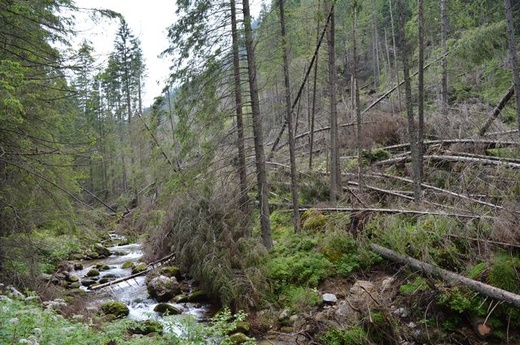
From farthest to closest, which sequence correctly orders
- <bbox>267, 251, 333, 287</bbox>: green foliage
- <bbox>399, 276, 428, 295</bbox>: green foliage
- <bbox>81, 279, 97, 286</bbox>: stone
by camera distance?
<bbox>81, 279, 97, 286</bbox>: stone
<bbox>267, 251, 333, 287</bbox>: green foliage
<bbox>399, 276, 428, 295</bbox>: green foliage

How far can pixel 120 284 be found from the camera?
37.3 ft

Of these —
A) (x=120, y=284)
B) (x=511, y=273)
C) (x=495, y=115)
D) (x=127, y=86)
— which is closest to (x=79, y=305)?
(x=120, y=284)

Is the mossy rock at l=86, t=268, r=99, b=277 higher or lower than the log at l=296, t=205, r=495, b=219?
lower

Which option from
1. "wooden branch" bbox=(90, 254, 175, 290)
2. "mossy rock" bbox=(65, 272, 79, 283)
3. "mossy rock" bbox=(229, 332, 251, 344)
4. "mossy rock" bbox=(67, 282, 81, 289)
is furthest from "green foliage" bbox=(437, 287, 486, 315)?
"mossy rock" bbox=(65, 272, 79, 283)

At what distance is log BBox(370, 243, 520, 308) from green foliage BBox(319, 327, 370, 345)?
5.64 ft

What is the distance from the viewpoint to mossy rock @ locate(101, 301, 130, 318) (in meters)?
8.99

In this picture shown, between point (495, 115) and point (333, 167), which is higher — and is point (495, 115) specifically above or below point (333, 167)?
above

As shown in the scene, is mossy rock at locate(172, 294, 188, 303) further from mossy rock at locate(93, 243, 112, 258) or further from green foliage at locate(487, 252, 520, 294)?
mossy rock at locate(93, 243, 112, 258)

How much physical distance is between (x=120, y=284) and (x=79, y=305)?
10.7 ft

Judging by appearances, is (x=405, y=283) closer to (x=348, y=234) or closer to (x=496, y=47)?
(x=348, y=234)

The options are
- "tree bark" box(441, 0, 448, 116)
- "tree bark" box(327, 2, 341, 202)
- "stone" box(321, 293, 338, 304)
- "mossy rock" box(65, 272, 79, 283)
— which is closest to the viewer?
"stone" box(321, 293, 338, 304)

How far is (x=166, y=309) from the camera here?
9.05 meters

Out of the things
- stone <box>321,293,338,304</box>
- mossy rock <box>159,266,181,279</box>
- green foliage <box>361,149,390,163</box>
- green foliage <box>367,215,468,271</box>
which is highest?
green foliage <box>361,149,390,163</box>

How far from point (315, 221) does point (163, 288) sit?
15.2 ft
